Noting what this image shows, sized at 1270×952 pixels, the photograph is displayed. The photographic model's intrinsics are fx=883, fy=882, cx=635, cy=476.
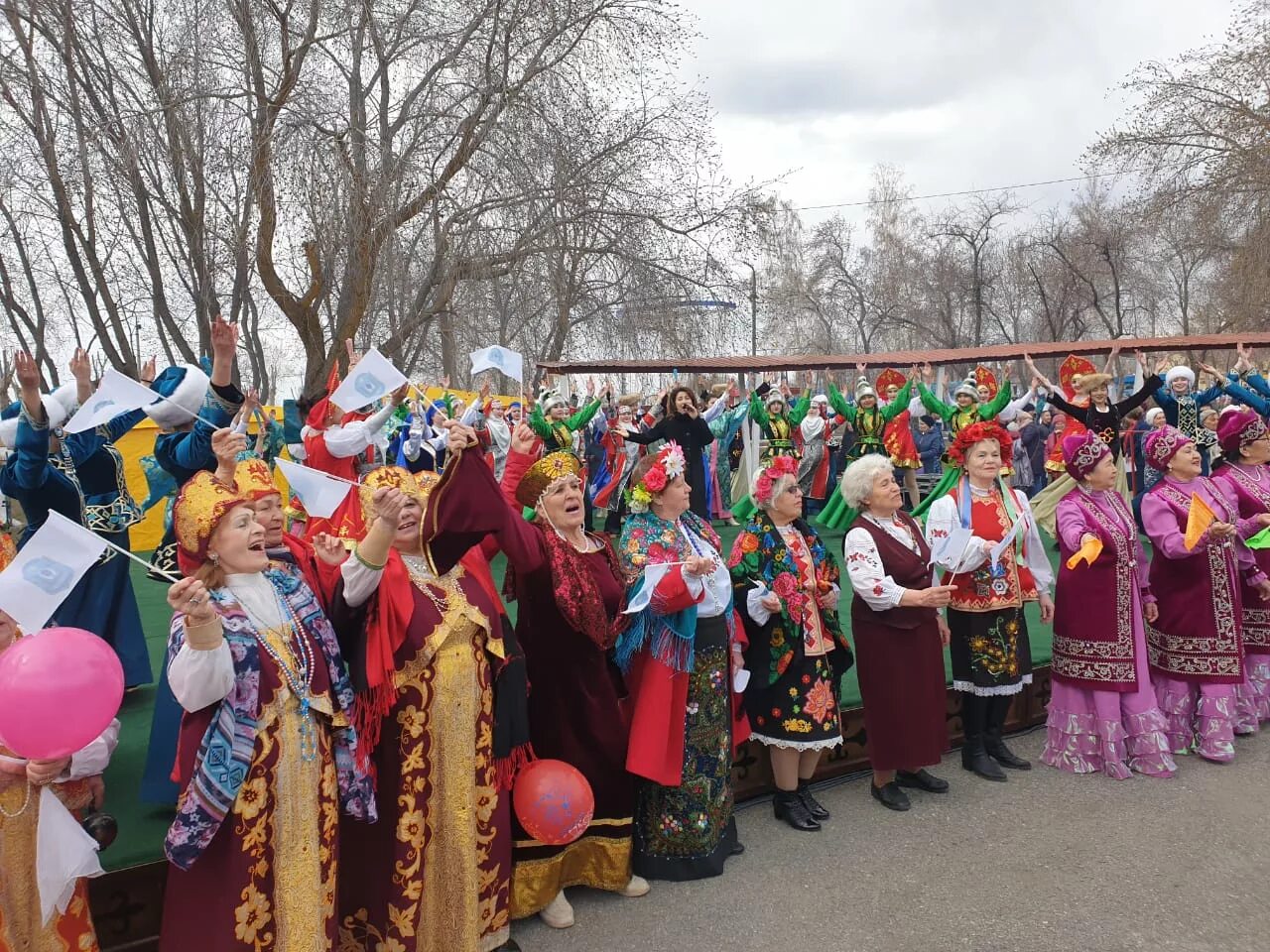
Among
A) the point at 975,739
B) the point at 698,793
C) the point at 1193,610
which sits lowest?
the point at 975,739

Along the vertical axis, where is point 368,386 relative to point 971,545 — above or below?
above

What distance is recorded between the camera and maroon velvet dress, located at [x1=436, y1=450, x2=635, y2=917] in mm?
3355

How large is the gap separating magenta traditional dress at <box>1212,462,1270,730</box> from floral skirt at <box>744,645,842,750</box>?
2866 mm

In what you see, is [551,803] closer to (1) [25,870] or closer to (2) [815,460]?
(1) [25,870]

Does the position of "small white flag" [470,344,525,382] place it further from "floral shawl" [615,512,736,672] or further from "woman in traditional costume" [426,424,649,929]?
"floral shawl" [615,512,736,672]

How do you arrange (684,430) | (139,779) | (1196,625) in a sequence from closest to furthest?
(139,779), (1196,625), (684,430)

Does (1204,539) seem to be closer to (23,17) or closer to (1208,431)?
(1208,431)

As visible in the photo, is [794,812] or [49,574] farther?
[794,812]

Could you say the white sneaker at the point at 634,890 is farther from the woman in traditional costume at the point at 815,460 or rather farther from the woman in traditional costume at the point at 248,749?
the woman in traditional costume at the point at 815,460

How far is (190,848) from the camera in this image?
2.26 metres

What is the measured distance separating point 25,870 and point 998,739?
445 centimetres

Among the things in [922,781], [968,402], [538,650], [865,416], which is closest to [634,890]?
[538,650]

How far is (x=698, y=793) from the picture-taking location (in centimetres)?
363

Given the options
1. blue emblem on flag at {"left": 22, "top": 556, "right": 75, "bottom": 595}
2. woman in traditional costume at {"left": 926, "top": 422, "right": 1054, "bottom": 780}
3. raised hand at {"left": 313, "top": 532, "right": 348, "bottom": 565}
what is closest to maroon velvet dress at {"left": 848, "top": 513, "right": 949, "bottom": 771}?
woman in traditional costume at {"left": 926, "top": 422, "right": 1054, "bottom": 780}
